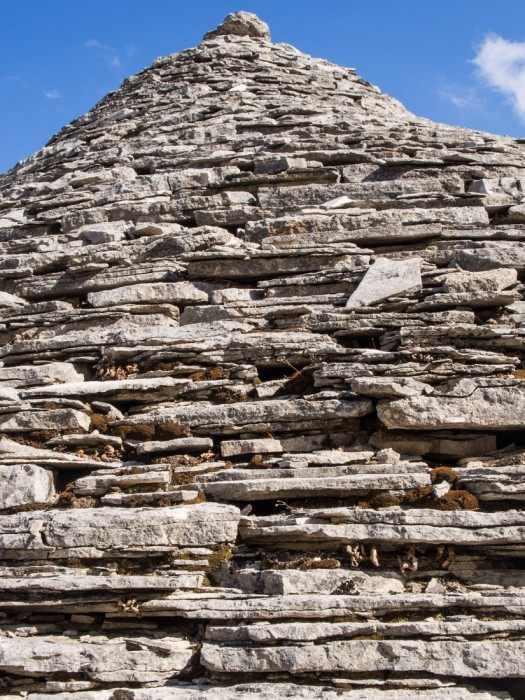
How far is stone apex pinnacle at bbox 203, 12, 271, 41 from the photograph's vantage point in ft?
103

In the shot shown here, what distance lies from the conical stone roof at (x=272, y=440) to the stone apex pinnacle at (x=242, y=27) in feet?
54.1

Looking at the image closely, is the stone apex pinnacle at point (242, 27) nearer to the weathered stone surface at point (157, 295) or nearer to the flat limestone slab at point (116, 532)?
the weathered stone surface at point (157, 295)

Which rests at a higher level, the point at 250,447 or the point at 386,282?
the point at 386,282

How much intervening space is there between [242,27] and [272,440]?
25.8 m

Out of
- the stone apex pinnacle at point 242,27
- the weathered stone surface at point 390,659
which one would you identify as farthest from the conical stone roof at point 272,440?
the stone apex pinnacle at point 242,27

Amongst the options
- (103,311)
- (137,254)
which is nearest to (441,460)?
(103,311)

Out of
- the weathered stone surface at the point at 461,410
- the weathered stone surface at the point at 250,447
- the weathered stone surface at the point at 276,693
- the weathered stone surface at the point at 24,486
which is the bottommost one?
the weathered stone surface at the point at 276,693

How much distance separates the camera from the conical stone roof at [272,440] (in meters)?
8.35

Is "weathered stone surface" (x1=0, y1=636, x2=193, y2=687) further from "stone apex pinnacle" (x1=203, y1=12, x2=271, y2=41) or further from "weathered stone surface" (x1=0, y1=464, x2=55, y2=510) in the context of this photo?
"stone apex pinnacle" (x1=203, y1=12, x2=271, y2=41)

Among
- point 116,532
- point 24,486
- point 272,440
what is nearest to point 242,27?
point 272,440

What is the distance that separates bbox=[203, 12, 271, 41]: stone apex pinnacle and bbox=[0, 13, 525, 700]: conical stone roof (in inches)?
649

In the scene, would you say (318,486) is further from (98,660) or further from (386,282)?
(386,282)

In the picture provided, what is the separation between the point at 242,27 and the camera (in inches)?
1244

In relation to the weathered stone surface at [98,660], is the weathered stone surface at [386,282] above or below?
above
